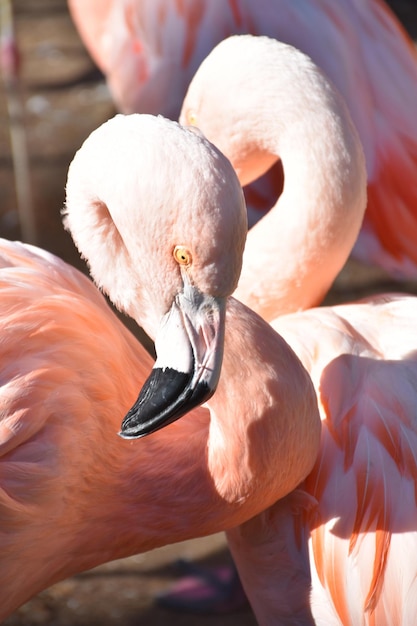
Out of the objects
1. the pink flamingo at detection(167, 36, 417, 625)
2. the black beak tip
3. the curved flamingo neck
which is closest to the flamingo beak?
the black beak tip

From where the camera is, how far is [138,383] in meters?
2.33

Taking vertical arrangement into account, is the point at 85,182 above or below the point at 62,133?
above

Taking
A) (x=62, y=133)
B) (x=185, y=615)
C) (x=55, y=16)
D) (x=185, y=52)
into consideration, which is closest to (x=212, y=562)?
(x=185, y=615)

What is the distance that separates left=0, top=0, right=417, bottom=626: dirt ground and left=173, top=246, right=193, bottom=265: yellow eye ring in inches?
70.1

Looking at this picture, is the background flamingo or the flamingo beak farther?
the background flamingo

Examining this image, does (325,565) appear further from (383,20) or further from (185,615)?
(383,20)

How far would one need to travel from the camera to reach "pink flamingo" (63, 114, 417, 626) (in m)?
1.79

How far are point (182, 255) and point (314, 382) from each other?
2.32 ft

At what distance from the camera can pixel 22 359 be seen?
2078 mm

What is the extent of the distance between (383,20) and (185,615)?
7.45 ft

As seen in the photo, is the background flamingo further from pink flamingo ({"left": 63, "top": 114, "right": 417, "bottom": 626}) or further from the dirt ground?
the dirt ground

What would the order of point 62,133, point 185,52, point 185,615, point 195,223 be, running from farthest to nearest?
point 62,133, point 185,52, point 185,615, point 195,223

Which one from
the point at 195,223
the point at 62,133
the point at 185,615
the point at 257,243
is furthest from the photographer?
the point at 62,133

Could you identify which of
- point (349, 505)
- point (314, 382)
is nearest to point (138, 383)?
point (314, 382)
